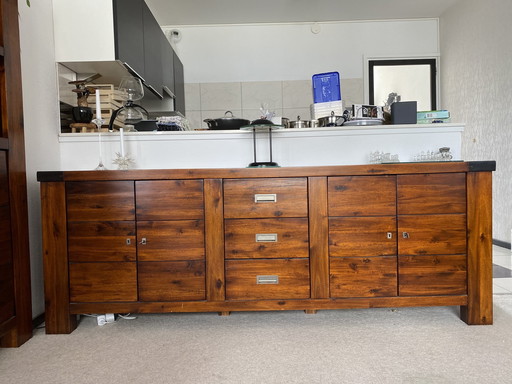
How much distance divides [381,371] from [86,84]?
2.46m

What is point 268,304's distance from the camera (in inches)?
75.2

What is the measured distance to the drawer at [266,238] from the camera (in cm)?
192

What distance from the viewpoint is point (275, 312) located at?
84.1 inches

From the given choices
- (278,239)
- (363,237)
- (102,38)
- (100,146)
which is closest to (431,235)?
(363,237)

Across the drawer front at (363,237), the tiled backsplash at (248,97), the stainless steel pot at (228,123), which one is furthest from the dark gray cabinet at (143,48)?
the drawer front at (363,237)

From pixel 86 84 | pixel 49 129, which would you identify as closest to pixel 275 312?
pixel 49 129

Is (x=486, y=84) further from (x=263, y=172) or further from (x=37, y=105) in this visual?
(x=37, y=105)

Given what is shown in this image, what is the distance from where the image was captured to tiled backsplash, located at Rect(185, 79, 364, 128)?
502cm

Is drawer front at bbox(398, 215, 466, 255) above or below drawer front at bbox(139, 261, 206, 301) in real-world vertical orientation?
above

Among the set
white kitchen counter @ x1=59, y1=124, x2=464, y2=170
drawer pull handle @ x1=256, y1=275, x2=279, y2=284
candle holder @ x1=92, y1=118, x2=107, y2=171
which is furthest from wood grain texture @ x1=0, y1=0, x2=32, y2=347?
drawer pull handle @ x1=256, y1=275, x2=279, y2=284

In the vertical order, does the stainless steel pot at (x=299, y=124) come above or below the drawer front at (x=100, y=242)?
above

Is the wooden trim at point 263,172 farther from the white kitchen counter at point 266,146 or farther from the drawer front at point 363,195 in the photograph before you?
the white kitchen counter at point 266,146

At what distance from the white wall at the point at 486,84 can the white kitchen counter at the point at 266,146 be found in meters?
1.73

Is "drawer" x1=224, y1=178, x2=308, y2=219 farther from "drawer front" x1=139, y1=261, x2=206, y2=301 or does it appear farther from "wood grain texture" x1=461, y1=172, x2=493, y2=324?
"wood grain texture" x1=461, y1=172, x2=493, y2=324
